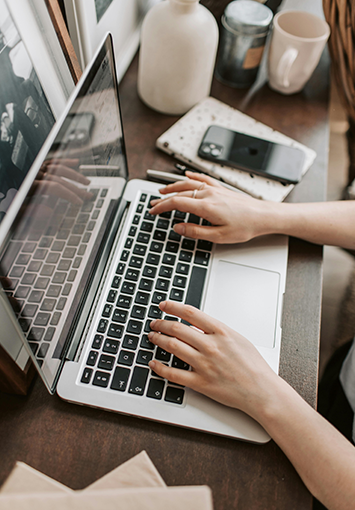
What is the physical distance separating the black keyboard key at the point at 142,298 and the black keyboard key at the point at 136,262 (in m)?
0.05

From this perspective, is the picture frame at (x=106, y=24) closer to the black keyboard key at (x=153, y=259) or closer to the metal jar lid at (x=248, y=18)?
the metal jar lid at (x=248, y=18)

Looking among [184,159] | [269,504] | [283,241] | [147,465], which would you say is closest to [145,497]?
[147,465]

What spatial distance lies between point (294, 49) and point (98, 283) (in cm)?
65

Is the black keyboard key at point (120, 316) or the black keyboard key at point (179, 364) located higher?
the black keyboard key at point (120, 316)

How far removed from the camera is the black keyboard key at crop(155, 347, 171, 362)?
19.0 inches

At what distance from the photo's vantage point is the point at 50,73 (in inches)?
20.4

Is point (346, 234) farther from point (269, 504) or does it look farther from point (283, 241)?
point (269, 504)

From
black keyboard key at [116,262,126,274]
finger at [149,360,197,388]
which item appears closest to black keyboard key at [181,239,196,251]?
black keyboard key at [116,262,126,274]

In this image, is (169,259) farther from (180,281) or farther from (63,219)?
(63,219)

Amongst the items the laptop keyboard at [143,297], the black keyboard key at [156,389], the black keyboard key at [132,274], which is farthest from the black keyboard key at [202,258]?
the black keyboard key at [156,389]

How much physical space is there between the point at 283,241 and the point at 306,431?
309 millimetres

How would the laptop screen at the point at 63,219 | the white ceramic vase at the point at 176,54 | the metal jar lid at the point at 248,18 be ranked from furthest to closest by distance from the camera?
the metal jar lid at the point at 248,18, the white ceramic vase at the point at 176,54, the laptop screen at the point at 63,219

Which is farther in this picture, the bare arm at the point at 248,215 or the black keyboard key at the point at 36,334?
the bare arm at the point at 248,215

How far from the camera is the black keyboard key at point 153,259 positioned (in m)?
0.56
